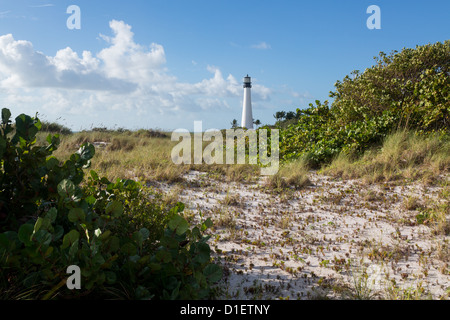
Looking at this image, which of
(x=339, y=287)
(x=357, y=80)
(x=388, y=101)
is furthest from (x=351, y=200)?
(x=357, y=80)

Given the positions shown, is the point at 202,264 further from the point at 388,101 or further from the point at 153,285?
the point at 388,101

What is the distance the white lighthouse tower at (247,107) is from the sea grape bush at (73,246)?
26233 millimetres

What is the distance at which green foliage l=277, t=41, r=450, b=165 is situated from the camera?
30.7 feet

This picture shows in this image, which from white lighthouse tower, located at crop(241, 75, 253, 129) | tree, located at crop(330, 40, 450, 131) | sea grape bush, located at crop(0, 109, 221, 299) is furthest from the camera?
white lighthouse tower, located at crop(241, 75, 253, 129)

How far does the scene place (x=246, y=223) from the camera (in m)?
5.72

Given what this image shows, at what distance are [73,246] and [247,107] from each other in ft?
91.8

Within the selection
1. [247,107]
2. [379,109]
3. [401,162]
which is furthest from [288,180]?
[247,107]

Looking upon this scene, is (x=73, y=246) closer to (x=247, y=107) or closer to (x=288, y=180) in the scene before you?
(x=288, y=180)

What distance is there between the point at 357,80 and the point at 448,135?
411cm

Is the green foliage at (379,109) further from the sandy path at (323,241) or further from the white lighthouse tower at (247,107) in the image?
the white lighthouse tower at (247,107)

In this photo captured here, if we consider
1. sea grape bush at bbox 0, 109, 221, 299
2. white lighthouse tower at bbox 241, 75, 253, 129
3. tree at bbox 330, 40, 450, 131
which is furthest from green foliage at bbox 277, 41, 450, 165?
white lighthouse tower at bbox 241, 75, 253, 129

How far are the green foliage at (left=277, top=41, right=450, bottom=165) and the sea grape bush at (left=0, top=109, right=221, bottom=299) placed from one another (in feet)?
24.2

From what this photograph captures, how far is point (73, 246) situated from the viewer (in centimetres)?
224

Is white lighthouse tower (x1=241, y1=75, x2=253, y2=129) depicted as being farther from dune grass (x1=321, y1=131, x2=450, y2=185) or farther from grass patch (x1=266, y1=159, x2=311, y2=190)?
grass patch (x1=266, y1=159, x2=311, y2=190)
